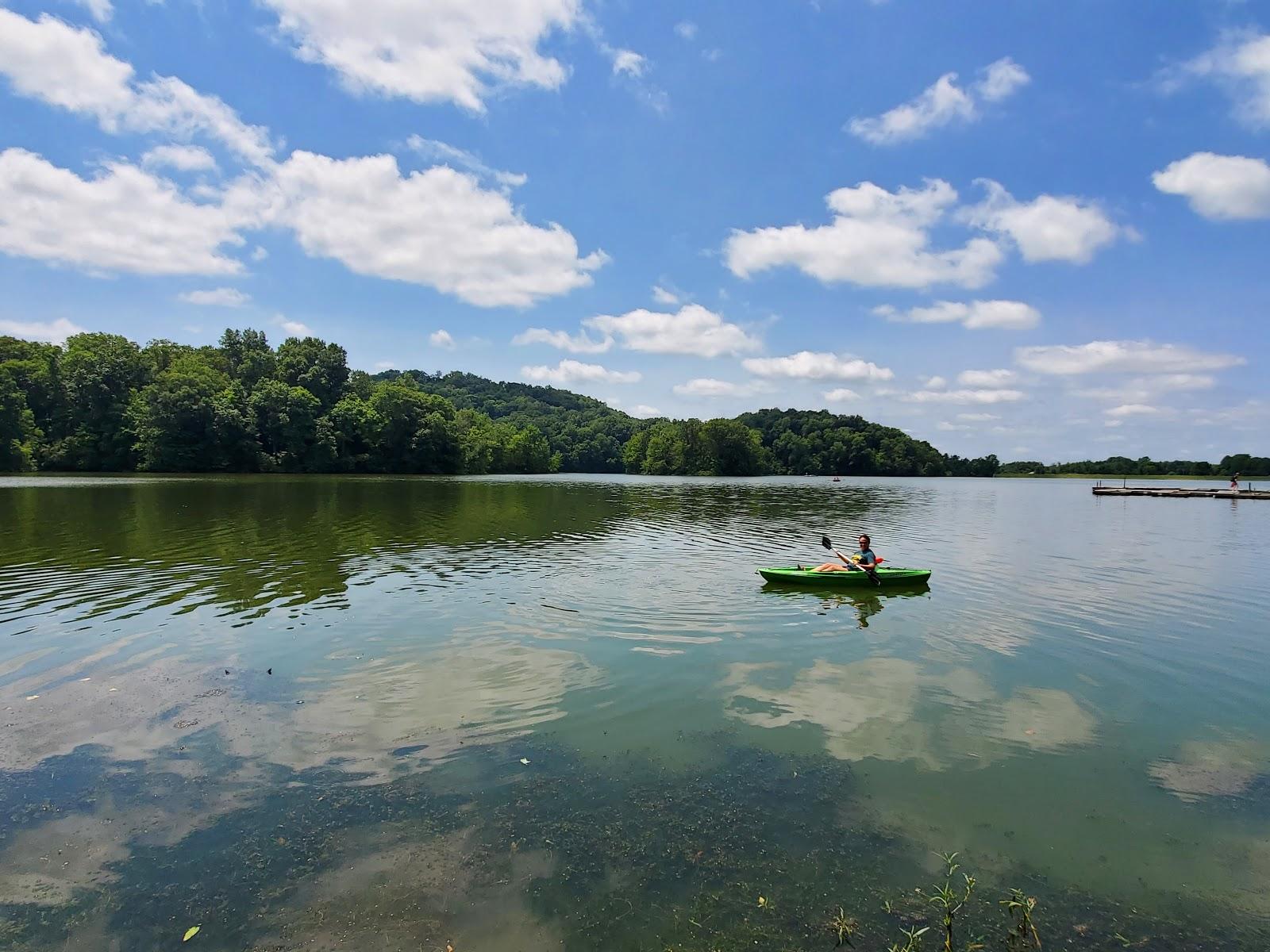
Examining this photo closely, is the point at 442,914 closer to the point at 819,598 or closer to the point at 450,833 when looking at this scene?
the point at 450,833

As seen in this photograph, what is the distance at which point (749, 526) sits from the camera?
3869 centimetres

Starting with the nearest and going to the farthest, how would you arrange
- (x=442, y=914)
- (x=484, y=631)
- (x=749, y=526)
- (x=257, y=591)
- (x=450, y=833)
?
(x=442, y=914) → (x=450, y=833) → (x=484, y=631) → (x=257, y=591) → (x=749, y=526)

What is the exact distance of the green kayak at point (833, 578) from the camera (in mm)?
20594

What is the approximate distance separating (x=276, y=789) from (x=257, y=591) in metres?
11.7

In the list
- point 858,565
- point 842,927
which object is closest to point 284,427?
point 858,565

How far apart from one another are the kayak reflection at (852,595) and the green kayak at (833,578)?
173 mm

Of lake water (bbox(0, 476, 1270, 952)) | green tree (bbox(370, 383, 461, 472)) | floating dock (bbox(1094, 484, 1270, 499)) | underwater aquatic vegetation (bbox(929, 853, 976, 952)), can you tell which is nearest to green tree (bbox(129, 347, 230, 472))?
green tree (bbox(370, 383, 461, 472))

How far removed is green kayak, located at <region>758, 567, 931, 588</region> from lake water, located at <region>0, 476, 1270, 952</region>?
50cm

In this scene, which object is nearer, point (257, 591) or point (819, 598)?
point (257, 591)

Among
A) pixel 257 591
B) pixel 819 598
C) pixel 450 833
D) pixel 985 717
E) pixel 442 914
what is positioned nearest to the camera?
pixel 442 914

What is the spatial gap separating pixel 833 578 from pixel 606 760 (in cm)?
1353

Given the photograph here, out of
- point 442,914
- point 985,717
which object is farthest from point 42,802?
point 985,717

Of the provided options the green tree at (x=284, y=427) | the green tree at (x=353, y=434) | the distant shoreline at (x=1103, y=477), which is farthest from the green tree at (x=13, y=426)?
the distant shoreline at (x=1103, y=477)

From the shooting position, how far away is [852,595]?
20.4 meters
